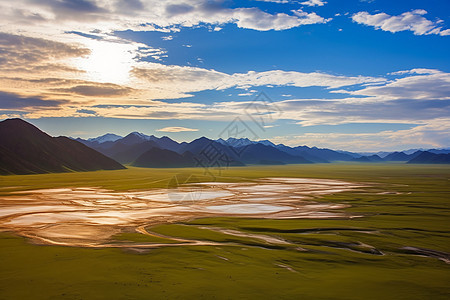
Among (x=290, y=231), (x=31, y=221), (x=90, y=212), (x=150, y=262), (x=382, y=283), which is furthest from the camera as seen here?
(x=90, y=212)

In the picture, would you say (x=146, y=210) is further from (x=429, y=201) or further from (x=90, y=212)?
(x=429, y=201)

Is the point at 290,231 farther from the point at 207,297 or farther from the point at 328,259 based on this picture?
the point at 207,297

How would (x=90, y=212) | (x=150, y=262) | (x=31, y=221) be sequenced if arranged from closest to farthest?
(x=150, y=262)
(x=31, y=221)
(x=90, y=212)

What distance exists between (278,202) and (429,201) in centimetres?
3438

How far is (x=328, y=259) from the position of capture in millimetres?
33438

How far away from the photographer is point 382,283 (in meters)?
26.7

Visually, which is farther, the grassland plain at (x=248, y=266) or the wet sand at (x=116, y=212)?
the wet sand at (x=116, y=212)

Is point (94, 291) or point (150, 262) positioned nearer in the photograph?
point (94, 291)

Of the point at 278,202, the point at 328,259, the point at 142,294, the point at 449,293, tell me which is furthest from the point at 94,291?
the point at 278,202

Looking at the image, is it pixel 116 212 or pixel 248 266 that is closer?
pixel 248 266

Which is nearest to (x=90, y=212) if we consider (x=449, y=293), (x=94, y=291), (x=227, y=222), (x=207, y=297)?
(x=227, y=222)

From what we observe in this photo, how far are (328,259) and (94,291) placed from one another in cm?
2188

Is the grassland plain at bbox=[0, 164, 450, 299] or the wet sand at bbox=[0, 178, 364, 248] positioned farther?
the wet sand at bbox=[0, 178, 364, 248]

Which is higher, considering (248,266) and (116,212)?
(116,212)
